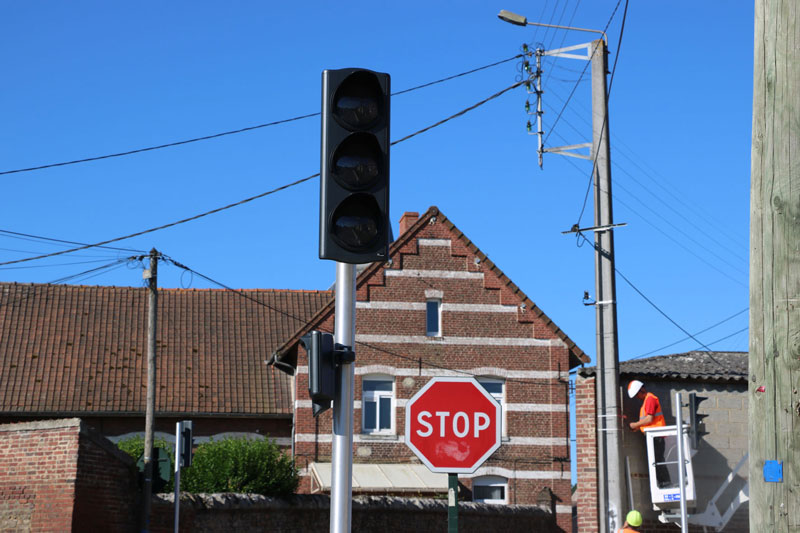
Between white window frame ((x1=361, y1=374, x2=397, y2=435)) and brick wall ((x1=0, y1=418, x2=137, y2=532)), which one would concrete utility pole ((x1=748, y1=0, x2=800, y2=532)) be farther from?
white window frame ((x1=361, y1=374, x2=397, y2=435))

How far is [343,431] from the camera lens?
20.7ft

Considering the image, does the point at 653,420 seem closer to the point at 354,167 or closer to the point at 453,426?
the point at 453,426

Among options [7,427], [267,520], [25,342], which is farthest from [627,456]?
[25,342]

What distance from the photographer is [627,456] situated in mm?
18547

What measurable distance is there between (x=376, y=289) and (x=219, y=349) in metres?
6.98

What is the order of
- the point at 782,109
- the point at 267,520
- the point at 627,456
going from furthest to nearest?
1. the point at 267,520
2. the point at 627,456
3. the point at 782,109

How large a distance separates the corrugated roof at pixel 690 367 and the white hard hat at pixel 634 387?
302 millimetres

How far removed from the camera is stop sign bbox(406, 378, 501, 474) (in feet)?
20.9

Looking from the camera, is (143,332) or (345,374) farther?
(143,332)

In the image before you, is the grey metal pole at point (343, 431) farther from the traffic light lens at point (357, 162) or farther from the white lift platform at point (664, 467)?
the white lift platform at point (664, 467)

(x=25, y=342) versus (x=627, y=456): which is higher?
(x=25, y=342)

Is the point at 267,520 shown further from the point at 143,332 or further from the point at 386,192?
the point at 386,192

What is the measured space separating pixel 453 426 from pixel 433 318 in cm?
2711

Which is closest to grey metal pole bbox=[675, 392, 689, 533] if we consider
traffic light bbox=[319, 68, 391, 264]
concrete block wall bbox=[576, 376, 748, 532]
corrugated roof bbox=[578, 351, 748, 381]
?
concrete block wall bbox=[576, 376, 748, 532]
